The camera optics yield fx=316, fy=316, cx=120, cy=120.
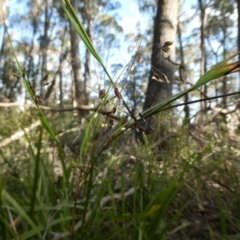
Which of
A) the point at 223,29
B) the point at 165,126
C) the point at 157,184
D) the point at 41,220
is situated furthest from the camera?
the point at 223,29

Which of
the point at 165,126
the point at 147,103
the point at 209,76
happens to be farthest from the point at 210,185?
the point at 147,103

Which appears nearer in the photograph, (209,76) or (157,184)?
(209,76)

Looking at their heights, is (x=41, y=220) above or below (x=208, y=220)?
above

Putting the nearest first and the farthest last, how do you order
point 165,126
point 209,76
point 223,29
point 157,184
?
point 209,76 < point 157,184 < point 165,126 < point 223,29

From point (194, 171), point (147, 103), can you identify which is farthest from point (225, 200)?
point (147, 103)

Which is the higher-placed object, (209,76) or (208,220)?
(209,76)

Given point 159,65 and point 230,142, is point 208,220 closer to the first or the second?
point 230,142

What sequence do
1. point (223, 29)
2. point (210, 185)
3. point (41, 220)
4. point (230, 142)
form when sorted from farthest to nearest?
point (223, 29)
point (230, 142)
point (210, 185)
point (41, 220)

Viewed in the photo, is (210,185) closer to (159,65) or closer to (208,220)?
(208,220)

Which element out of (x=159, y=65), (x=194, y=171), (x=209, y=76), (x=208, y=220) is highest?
(x=159, y=65)
